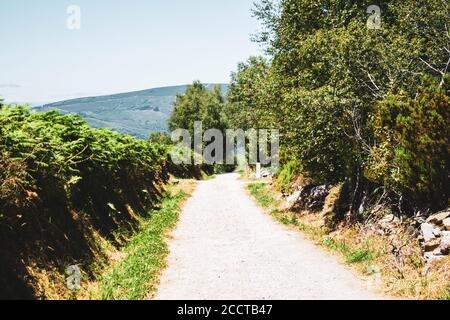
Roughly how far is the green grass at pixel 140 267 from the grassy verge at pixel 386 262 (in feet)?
17.8

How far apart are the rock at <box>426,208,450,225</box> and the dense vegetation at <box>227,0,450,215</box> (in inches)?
22.6

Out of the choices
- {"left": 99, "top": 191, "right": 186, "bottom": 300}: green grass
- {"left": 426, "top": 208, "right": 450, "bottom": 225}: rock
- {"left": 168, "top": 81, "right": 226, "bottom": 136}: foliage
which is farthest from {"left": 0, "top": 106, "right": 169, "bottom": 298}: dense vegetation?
{"left": 168, "top": 81, "right": 226, "bottom": 136}: foliage

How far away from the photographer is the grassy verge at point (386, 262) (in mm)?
8203

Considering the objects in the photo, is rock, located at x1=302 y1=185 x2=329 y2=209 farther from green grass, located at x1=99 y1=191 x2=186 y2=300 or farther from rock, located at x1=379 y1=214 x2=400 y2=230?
green grass, located at x1=99 y1=191 x2=186 y2=300

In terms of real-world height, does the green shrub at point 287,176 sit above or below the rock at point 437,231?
below

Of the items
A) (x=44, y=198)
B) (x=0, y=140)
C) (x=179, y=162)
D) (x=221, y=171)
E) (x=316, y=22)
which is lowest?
(x=221, y=171)

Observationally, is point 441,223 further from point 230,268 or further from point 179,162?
point 179,162

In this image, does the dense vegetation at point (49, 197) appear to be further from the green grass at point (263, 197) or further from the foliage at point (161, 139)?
the foliage at point (161, 139)

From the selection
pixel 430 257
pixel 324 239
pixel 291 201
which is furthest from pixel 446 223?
pixel 291 201

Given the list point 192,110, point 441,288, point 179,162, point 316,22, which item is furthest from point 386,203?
point 192,110

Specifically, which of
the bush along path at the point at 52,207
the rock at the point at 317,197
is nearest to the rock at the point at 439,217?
the bush along path at the point at 52,207

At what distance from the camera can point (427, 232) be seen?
9297mm

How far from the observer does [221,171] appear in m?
79.6
